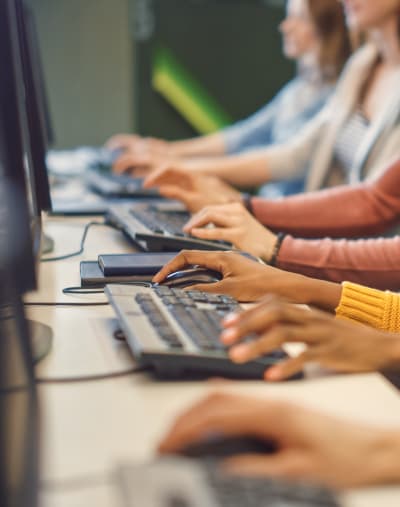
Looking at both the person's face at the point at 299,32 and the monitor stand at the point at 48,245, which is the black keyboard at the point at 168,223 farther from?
the person's face at the point at 299,32

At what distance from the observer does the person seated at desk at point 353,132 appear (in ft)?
5.68

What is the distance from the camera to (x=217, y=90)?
408 centimetres

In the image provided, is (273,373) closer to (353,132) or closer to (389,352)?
(389,352)

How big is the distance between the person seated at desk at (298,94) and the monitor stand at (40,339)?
1.39m

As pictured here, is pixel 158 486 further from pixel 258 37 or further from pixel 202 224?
pixel 258 37

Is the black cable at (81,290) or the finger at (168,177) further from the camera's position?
the finger at (168,177)

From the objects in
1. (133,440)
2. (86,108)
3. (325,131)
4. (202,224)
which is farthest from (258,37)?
(133,440)

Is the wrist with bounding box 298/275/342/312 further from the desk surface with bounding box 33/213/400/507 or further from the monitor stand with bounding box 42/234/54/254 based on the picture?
the monitor stand with bounding box 42/234/54/254

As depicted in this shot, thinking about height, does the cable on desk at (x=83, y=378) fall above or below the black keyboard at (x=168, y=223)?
above

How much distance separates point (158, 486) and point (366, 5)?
5.48 feet

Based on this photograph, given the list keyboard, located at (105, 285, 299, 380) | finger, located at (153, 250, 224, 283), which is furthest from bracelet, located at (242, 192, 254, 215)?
keyboard, located at (105, 285, 299, 380)

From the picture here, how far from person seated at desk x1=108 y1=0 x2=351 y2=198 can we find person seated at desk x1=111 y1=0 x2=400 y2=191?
Answer: 194 millimetres

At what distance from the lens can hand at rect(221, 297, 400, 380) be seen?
2.22 ft

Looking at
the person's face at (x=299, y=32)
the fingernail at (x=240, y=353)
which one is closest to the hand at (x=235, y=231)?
the fingernail at (x=240, y=353)
